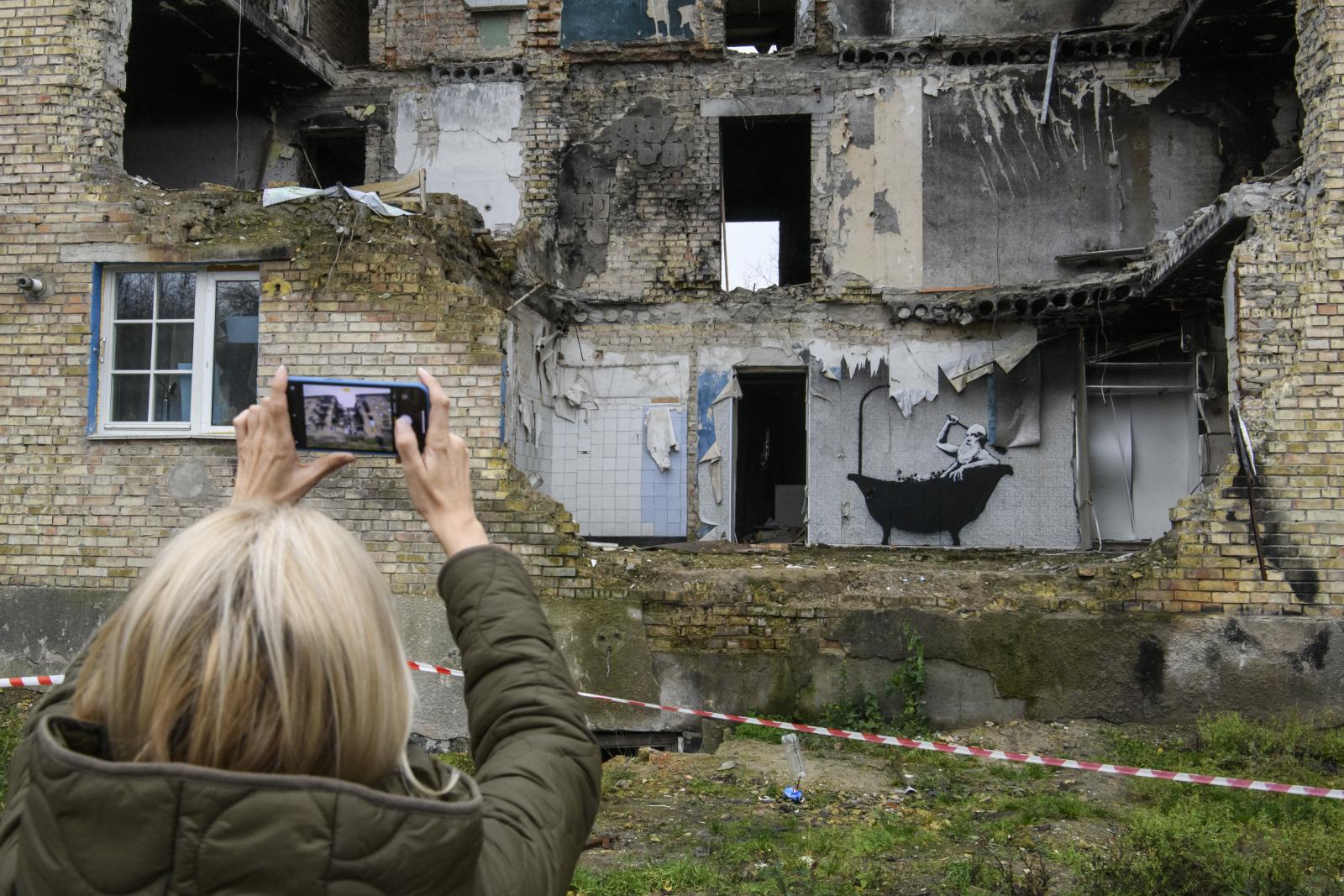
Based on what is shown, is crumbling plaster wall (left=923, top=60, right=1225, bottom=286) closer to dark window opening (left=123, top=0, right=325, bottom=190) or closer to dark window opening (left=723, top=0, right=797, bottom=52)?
dark window opening (left=723, top=0, right=797, bottom=52)

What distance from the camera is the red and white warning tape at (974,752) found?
4.89 metres

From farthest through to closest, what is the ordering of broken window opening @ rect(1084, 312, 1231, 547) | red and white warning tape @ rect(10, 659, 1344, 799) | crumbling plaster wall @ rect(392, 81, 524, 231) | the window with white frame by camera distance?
crumbling plaster wall @ rect(392, 81, 524, 231), broken window opening @ rect(1084, 312, 1231, 547), the window with white frame, red and white warning tape @ rect(10, 659, 1344, 799)

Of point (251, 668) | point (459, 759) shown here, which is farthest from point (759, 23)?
point (251, 668)

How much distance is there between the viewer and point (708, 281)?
36.4ft

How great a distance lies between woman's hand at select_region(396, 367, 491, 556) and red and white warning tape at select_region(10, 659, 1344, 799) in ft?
9.78

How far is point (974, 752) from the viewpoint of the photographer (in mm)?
5387

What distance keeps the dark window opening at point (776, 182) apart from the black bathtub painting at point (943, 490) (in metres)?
3.22

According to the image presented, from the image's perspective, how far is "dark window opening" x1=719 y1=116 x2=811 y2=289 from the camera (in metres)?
12.8

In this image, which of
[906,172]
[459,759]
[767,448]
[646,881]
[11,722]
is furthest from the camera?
[767,448]

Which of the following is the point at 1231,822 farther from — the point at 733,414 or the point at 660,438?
the point at 660,438

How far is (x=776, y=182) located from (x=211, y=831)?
1492cm

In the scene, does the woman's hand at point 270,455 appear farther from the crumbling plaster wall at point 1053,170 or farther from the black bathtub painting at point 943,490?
the crumbling plaster wall at point 1053,170

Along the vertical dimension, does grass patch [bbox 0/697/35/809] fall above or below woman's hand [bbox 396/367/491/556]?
below

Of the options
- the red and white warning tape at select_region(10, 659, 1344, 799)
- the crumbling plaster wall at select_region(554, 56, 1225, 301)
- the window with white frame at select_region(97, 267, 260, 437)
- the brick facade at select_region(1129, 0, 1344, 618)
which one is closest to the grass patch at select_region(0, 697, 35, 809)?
the red and white warning tape at select_region(10, 659, 1344, 799)
